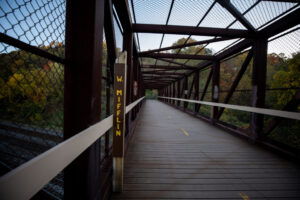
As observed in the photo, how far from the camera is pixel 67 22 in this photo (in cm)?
128

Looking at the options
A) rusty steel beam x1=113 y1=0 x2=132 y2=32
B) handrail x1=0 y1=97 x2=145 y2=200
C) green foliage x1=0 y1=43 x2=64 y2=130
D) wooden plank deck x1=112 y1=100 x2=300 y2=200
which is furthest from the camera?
rusty steel beam x1=113 y1=0 x2=132 y2=32

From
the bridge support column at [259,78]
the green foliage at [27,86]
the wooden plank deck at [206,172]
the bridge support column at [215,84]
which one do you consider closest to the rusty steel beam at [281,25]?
the bridge support column at [259,78]

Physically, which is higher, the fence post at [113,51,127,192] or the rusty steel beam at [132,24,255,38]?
the rusty steel beam at [132,24,255,38]

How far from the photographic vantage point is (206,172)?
2537mm

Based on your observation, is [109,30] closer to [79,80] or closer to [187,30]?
[79,80]

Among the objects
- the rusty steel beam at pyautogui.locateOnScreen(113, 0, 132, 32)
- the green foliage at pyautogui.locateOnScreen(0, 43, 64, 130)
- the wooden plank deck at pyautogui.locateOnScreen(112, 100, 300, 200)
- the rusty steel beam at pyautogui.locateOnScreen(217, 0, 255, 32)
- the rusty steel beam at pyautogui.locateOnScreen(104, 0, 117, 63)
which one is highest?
the rusty steel beam at pyautogui.locateOnScreen(217, 0, 255, 32)

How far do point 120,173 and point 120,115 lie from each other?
0.80 meters

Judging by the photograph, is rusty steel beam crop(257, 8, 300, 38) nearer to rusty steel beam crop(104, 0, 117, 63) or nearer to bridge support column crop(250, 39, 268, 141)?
bridge support column crop(250, 39, 268, 141)

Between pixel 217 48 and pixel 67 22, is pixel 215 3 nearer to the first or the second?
pixel 217 48

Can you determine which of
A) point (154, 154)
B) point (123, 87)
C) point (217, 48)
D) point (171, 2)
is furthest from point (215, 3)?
point (154, 154)

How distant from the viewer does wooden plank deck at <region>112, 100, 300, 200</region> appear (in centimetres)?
201

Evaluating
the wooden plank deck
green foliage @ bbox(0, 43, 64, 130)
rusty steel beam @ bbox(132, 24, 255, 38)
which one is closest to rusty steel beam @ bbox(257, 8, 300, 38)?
rusty steel beam @ bbox(132, 24, 255, 38)

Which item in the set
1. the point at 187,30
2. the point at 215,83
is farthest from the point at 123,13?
the point at 215,83

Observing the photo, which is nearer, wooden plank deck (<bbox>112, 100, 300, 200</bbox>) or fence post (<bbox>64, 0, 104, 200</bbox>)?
fence post (<bbox>64, 0, 104, 200</bbox>)
